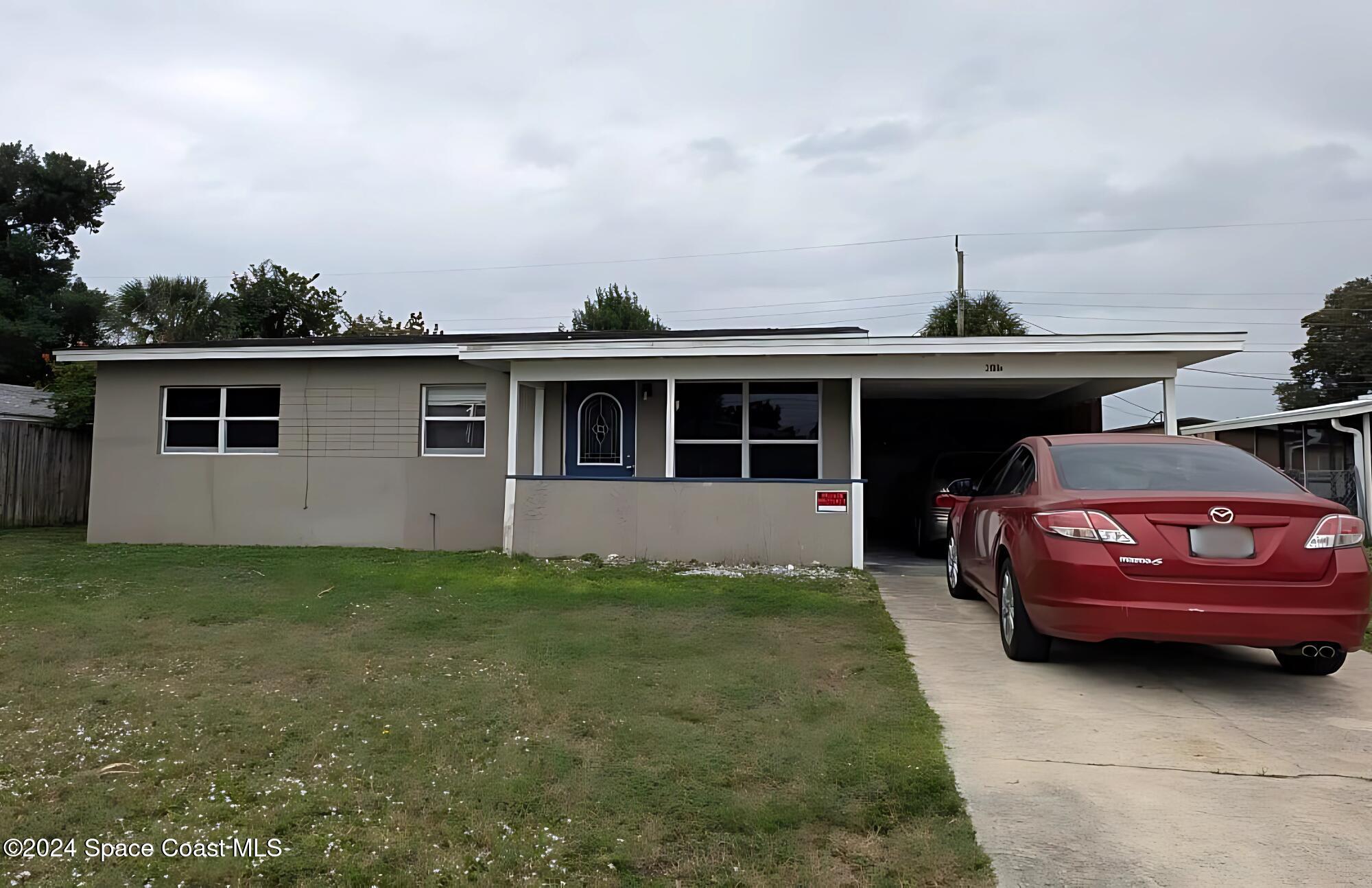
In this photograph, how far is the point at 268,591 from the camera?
8.65 meters

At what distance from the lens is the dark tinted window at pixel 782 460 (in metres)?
11.8

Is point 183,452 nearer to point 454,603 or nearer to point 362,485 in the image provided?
point 362,485

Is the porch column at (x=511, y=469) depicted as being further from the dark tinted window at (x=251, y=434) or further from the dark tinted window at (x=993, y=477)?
the dark tinted window at (x=993, y=477)

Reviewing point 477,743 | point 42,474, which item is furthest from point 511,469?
point 42,474

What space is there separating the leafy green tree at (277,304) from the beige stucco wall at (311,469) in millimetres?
15405

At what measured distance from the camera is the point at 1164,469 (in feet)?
18.3

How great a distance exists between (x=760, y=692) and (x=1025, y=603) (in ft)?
5.80

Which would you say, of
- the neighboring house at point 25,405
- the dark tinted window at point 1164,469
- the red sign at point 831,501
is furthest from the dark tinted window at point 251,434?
the dark tinted window at point 1164,469

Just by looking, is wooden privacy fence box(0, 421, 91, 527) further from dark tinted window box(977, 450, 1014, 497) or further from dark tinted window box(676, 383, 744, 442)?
dark tinted window box(977, 450, 1014, 497)

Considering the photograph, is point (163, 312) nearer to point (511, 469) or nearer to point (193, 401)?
point (193, 401)

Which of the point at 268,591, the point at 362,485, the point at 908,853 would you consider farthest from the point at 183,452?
the point at 908,853

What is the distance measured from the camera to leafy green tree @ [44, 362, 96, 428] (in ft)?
55.4

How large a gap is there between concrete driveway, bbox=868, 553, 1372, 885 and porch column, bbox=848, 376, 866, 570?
3991 mm

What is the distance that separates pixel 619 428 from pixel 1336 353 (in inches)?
1599
